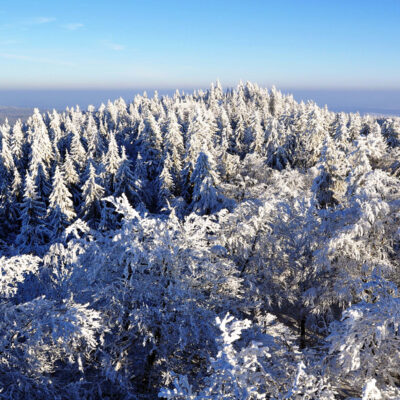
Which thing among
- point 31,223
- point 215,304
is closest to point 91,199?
point 31,223

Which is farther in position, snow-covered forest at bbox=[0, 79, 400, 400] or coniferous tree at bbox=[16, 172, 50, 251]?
coniferous tree at bbox=[16, 172, 50, 251]

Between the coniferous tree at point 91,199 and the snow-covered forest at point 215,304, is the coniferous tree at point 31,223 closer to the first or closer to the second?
the coniferous tree at point 91,199

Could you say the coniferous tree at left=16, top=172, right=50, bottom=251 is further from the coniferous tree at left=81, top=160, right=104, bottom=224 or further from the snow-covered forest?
the snow-covered forest

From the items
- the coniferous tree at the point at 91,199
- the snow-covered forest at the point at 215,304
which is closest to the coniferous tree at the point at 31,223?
the coniferous tree at the point at 91,199

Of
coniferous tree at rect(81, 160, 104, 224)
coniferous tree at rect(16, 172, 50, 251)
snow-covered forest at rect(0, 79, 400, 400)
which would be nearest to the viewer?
snow-covered forest at rect(0, 79, 400, 400)

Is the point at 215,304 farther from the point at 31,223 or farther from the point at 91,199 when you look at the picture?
the point at 31,223

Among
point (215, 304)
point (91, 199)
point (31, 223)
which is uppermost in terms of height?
point (215, 304)

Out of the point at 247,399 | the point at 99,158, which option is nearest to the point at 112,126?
the point at 99,158

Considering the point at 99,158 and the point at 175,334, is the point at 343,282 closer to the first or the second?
the point at 175,334

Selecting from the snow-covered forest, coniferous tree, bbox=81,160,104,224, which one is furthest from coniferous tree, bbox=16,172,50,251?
the snow-covered forest

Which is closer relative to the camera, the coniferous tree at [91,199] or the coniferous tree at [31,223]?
the coniferous tree at [31,223]

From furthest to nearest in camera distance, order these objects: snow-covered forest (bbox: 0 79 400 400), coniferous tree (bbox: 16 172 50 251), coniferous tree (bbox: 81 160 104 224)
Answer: coniferous tree (bbox: 81 160 104 224)
coniferous tree (bbox: 16 172 50 251)
snow-covered forest (bbox: 0 79 400 400)
